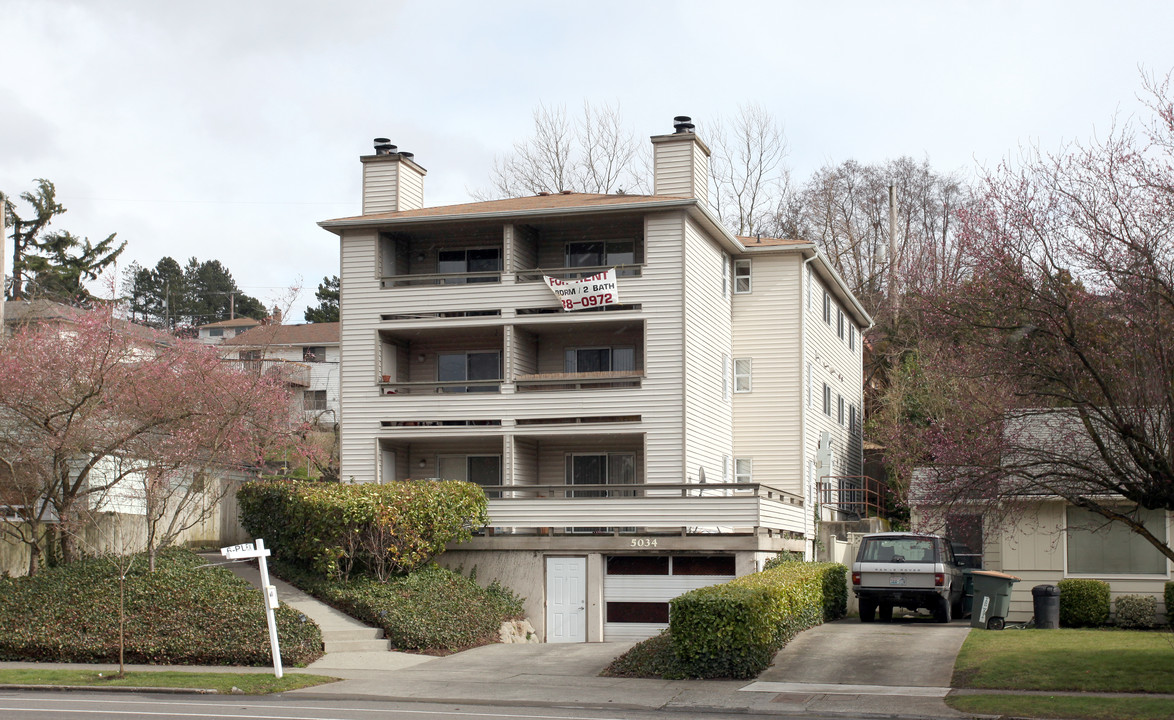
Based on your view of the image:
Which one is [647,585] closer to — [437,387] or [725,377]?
[437,387]

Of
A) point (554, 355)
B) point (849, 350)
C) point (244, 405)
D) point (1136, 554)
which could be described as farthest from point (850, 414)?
point (244, 405)

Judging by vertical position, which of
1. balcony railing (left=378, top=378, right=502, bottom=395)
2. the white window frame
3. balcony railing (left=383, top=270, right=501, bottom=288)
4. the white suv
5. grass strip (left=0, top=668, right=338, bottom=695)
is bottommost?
grass strip (left=0, top=668, right=338, bottom=695)

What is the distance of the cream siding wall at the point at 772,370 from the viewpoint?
33156mm

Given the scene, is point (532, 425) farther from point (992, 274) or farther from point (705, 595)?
point (992, 274)

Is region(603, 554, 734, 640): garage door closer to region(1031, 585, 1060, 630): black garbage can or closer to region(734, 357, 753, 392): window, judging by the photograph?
region(1031, 585, 1060, 630): black garbage can

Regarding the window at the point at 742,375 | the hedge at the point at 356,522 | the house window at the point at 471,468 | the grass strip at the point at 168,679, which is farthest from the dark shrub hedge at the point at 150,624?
the window at the point at 742,375

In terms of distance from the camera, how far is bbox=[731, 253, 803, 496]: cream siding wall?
33.2m

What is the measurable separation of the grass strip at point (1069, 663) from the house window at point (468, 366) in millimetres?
15240

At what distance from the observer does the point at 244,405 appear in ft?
86.0

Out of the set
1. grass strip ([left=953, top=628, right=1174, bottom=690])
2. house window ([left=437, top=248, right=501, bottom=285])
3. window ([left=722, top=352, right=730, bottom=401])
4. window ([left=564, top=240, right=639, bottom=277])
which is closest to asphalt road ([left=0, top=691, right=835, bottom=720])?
grass strip ([left=953, top=628, right=1174, bottom=690])

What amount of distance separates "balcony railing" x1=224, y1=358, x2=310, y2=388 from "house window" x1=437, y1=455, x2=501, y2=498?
5.98 m

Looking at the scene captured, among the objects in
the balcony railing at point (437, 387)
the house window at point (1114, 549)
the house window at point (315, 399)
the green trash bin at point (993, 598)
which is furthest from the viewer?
the house window at point (315, 399)

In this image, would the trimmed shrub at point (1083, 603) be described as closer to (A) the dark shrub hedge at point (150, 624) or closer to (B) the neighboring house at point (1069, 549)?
(B) the neighboring house at point (1069, 549)

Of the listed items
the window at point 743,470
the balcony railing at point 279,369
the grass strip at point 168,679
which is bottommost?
the grass strip at point 168,679
